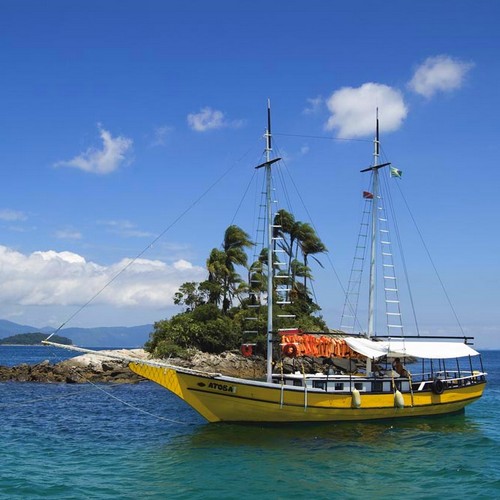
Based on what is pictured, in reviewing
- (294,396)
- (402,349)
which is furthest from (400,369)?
(294,396)

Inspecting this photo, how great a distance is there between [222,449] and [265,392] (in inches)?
193

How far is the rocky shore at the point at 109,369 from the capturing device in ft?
186

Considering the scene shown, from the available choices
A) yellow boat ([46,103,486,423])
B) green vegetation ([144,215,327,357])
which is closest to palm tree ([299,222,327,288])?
green vegetation ([144,215,327,357])

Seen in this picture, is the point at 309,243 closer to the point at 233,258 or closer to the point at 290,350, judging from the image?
the point at 233,258

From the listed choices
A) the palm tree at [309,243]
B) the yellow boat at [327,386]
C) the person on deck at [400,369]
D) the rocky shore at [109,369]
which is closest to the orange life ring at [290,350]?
the yellow boat at [327,386]

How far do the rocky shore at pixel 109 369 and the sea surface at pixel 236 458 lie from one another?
68.3 feet

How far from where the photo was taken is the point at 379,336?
3638cm

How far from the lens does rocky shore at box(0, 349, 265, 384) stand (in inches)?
2237

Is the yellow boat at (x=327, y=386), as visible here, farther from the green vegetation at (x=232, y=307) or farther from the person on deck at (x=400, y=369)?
the green vegetation at (x=232, y=307)

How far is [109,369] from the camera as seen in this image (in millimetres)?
61125

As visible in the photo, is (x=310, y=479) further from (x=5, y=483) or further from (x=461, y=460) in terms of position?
(x=5, y=483)

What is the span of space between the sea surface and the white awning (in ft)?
12.9

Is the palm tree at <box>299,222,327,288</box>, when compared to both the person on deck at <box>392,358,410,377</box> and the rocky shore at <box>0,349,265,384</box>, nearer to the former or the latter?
the rocky shore at <box>0,349,265,384</box>

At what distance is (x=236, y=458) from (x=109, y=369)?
4092 cm
